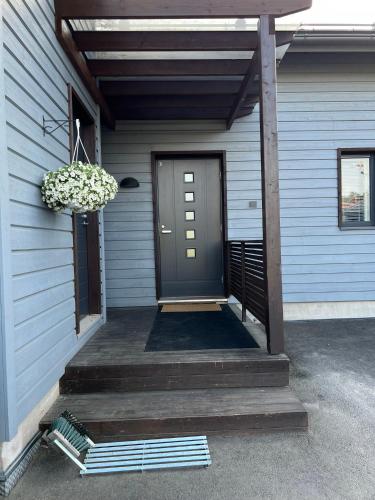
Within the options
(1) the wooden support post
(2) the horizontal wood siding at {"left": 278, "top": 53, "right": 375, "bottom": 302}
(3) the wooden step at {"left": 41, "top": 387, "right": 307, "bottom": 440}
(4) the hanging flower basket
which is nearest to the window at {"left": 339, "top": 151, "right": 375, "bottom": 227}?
(2) the horizontal wood siding at {"left": 278, "top": 53, "right": 375, "bottom": 302}

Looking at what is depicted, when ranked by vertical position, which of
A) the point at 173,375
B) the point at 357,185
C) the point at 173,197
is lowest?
the point at 173,375

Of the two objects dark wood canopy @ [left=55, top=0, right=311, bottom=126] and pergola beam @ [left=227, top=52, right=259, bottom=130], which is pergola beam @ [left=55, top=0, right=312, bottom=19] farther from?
pergola beam @ [left=227, top=52, right=259, bottom=130]

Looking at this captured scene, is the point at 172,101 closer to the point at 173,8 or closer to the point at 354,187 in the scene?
the point at 173,8

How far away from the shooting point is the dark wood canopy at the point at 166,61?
237 centimetres

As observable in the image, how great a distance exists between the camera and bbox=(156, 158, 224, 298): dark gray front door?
4.49 meters

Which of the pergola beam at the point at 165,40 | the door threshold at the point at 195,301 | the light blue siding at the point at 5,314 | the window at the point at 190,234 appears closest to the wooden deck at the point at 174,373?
the light blue siding at the point at 5,314

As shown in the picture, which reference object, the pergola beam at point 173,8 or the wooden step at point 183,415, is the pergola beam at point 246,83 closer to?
the pergola beam at point 173,8

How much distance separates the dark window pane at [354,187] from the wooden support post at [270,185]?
250cm

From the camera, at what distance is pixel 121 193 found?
4.34m

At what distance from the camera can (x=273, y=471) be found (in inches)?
65.8

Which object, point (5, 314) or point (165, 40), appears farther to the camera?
point (165, 40)

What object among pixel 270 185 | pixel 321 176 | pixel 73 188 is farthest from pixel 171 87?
pixel 321 176

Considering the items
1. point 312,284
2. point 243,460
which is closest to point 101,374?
point 243,460

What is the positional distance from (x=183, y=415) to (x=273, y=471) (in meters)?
0.56
